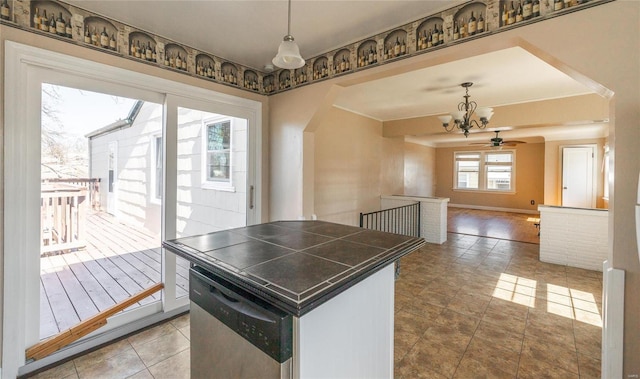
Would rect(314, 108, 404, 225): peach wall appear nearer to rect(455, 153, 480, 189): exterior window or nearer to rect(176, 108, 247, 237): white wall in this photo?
rect(176, 108, 247, 237): white wall

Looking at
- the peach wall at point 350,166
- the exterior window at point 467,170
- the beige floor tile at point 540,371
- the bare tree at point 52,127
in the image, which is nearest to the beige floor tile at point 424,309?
the beige floor tile at point 540,371

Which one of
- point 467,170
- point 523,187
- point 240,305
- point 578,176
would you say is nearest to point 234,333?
point 240,305

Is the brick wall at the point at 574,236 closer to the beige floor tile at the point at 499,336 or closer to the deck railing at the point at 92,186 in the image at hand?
the beige floor tile at the point at 499,336

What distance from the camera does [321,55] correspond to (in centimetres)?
278

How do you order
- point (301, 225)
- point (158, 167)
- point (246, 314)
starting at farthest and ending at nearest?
1. point (158, 167)
2. point (301, 225)
3. point (246, 314)

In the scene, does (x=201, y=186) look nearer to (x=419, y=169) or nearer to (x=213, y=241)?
(x=213, y=241)

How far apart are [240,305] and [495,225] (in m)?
7.64

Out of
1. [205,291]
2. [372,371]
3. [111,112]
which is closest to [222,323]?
[205,291]

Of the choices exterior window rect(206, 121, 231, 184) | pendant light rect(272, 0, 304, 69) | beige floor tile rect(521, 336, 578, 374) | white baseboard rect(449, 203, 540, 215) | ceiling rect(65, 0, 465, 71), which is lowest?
beige floor tile rect(521, 336, 578, 374)

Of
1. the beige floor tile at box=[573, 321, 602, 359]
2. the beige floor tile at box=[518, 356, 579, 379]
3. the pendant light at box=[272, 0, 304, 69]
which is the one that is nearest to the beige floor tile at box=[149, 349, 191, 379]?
the pendant light at box=[272, 0, 304, 69]

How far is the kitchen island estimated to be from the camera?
0.94 metres

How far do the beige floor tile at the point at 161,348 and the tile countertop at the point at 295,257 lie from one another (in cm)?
117

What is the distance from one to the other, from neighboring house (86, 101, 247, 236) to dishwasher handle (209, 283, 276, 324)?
1700mm

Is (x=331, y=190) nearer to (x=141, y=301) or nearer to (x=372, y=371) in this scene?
(x=141, y=301)
